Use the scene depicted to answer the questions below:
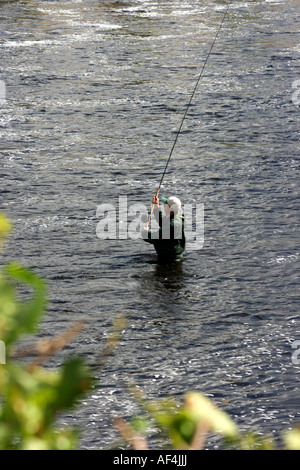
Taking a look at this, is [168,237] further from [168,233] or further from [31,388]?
[31,388]

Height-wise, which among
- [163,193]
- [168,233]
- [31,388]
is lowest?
[31,388]

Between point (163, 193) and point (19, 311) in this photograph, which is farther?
point (163, 193)

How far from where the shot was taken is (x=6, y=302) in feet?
2.37

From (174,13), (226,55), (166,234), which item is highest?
(174,13)

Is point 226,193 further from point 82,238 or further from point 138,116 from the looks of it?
point 138,116

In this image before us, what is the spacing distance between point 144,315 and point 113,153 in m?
6.37

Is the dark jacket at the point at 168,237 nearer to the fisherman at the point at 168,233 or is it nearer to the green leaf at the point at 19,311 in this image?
the fisherman at the point at 168,233

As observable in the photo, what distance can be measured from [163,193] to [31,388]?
1193 centimetres

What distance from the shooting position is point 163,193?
12.6m

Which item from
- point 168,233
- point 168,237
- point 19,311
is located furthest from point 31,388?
point 168,237

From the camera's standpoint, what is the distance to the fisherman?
9.57 metres

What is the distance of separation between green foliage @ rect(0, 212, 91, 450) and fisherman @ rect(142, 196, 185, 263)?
8.80 meters

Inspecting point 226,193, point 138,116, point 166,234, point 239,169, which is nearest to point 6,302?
point 166,234

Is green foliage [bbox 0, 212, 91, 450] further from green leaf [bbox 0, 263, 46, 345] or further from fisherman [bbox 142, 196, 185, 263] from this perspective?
fisherman [bbox 142, 196, 185, 263]
